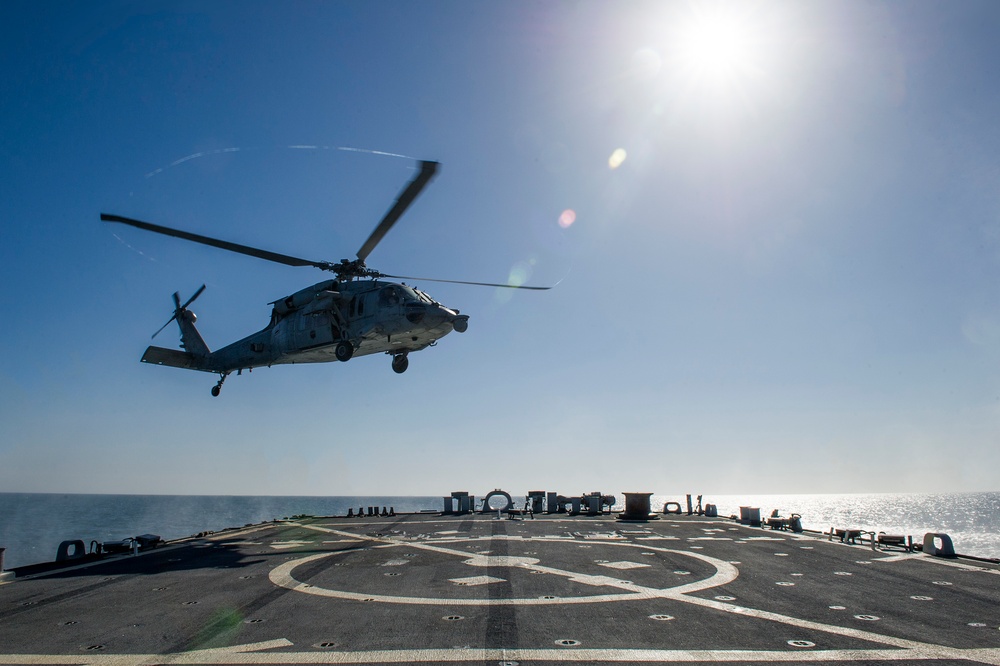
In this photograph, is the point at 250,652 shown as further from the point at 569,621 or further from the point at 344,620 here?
the point at 569,621

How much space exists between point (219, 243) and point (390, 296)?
7658 millimetres

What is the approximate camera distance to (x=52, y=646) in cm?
977

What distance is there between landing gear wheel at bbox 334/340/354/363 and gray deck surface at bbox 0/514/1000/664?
9604 millimetres

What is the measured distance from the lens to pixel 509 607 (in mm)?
12086

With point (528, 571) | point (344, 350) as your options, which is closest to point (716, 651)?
point (528, 571)

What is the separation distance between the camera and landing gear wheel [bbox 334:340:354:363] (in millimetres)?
28609

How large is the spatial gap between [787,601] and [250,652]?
10970 mm

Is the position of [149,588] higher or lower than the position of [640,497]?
lower

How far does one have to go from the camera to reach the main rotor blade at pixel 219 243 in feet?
74.7

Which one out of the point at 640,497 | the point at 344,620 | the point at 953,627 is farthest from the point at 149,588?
the point at 640,497

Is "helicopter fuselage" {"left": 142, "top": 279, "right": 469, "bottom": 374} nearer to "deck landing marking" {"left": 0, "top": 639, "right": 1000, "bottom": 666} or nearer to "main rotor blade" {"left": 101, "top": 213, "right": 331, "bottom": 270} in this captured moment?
"main rotor blade" {"left": 101, "top": 213, "right": 331, "bottom": 270}

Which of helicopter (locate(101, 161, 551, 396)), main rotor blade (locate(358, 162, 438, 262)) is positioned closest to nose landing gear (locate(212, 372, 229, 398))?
helicopter (locate(101, 161, 551, 396))

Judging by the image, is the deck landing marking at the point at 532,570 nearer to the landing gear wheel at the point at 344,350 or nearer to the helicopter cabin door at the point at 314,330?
the landing gear wheel at the point at 344,350

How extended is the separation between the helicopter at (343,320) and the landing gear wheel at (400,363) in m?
0.03
